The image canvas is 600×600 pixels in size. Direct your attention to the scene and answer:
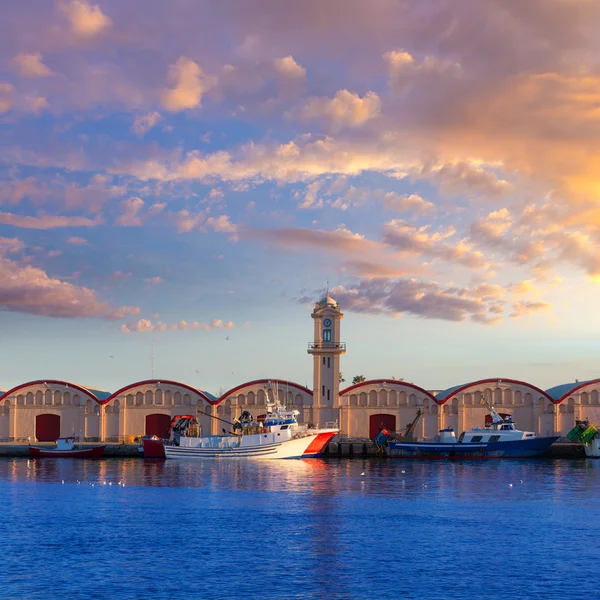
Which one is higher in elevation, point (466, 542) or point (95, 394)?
point (95, 394)

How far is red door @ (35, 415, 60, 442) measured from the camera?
115 meters

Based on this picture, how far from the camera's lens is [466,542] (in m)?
48.9

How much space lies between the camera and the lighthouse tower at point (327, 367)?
11119 cm

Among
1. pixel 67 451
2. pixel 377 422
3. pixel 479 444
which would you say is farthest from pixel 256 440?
pixel 479 444

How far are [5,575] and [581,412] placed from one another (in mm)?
87069

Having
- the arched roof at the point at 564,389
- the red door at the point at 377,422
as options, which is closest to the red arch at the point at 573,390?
the arched roof at the point at 564,389

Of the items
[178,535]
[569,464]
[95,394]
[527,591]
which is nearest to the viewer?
[527,591]

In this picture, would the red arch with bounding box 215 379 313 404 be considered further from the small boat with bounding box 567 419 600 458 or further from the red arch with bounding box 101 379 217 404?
the small boat with bounding box 567 419 600 458

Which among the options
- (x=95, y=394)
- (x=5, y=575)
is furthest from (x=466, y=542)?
(x=95, y=394)

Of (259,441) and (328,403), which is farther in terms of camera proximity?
(328,403)

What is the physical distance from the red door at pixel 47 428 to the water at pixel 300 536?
3112 cm

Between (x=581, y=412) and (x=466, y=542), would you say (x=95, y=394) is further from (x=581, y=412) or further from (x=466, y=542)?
(x=466, y=542)

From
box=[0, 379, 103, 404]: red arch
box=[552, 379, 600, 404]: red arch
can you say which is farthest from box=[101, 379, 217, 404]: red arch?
box=[552, 379, 600, 404]: red arch

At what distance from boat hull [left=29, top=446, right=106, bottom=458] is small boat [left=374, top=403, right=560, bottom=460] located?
3320 centimetres
